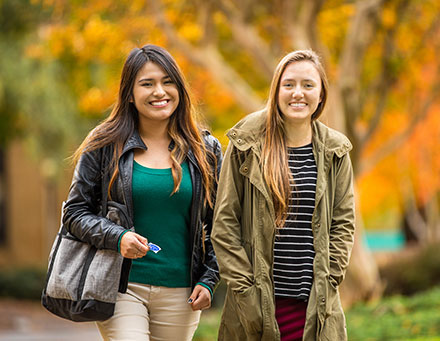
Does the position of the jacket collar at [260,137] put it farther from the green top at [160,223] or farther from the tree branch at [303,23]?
the tree branch at [303,23]

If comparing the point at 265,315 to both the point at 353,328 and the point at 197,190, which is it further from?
the point at 353,328

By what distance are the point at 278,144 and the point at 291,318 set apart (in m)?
0.88

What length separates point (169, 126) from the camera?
13.6ft

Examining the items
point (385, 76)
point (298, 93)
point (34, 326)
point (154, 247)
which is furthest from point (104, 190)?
point (34, 326)

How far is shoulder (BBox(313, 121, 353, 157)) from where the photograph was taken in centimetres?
389

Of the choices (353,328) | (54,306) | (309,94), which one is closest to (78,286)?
(54,306)

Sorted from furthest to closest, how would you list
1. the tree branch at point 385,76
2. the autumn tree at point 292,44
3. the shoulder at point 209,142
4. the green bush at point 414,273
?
the green bush at point 414,273
the tree branch at point 385,76
the autumn tree at point 292,44
the shoulder at point 209,142

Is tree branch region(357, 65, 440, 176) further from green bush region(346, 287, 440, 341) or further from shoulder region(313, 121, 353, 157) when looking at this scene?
shoulder region(313, 121, 353, 157)

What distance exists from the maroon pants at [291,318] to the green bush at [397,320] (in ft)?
15.5

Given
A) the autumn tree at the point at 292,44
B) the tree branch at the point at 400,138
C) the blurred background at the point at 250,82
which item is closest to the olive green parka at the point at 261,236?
the blurred background at the point at 250,82

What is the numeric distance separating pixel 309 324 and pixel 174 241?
0.82 m

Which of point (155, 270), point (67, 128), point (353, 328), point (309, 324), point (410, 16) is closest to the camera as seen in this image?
point (309, 324)

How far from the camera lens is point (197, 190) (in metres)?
3.98

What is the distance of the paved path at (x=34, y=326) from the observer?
559 inches
